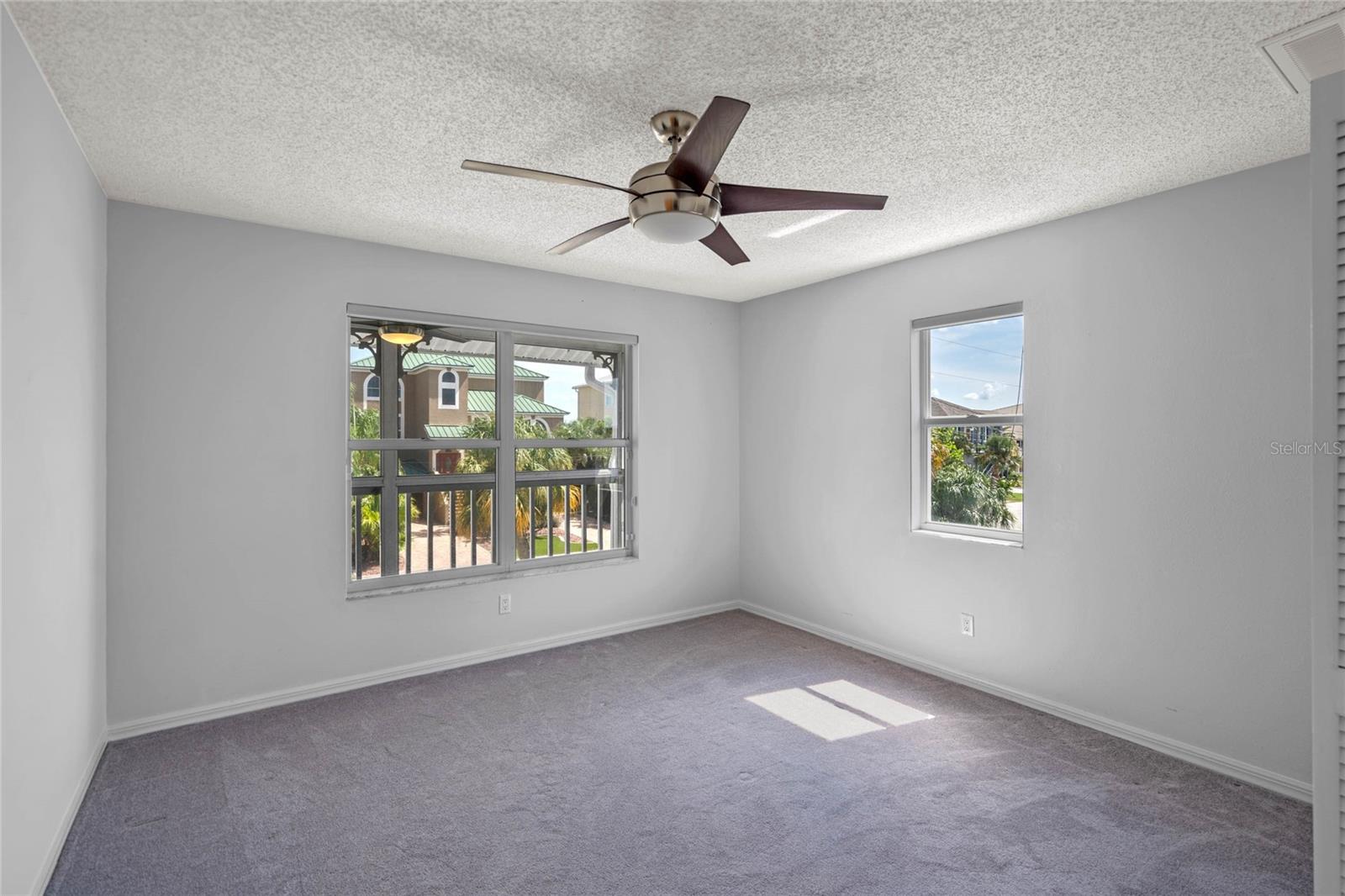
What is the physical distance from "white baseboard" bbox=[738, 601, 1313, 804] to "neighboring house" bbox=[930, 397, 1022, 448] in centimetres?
131

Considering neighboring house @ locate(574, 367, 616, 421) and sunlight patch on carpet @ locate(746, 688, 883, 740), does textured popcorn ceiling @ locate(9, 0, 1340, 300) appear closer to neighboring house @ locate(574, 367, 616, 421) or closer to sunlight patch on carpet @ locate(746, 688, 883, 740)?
neighboring house @ locate(574, 367, 616, 421)

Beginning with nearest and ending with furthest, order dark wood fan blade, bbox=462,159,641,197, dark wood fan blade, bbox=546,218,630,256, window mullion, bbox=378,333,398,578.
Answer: dark wood fan blade, bbox=462,159,641,197, dark wood fan blade, bbox=546,218,630,256, window mullion, bbox=378,333,398,578

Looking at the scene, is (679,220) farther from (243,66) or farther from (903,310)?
(903,310)

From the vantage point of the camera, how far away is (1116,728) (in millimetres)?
3119

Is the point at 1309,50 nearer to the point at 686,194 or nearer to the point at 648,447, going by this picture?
the point at 686,194

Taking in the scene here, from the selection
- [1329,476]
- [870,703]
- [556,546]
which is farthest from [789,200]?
[556,546]

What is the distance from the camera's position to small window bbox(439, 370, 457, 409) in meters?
4.12

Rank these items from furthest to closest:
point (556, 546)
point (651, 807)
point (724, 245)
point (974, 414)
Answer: point (556, 546) → point (974, 414) → point (724, 245) → point (651, 807)

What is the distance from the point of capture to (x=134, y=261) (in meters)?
3.13

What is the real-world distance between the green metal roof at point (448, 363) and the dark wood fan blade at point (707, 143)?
8.12 ft

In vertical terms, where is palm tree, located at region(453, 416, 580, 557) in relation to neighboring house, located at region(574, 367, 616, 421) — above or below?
below

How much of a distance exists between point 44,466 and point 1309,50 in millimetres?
3910

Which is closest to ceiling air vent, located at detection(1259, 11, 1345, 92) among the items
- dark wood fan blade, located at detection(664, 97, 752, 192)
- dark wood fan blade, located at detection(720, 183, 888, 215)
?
dark wood fan blade, located at detection(720, 183, 888, 215)

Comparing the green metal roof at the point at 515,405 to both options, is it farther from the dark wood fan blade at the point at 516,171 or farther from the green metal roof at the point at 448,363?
the dark wood fan blade at the point at 516,171
